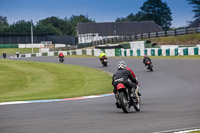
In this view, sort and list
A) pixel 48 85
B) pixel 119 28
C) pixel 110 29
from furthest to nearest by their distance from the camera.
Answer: pixel 110 29, pixel 119 28, pixel 48 85

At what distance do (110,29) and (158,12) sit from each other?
2778 cm

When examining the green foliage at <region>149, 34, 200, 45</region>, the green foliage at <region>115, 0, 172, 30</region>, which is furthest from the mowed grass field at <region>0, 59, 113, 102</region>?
the green foliage at <region>115, 0, 172, 30</region>

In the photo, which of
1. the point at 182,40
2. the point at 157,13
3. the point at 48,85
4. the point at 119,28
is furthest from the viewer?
the point at 157,13

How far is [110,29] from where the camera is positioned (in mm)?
121562

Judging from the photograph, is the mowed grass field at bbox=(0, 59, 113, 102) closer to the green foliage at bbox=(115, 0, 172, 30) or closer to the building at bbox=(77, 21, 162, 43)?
the building at bbox=(77, 21, 162, 43)

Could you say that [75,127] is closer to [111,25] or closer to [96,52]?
[96,52]

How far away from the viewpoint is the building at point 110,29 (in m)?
120

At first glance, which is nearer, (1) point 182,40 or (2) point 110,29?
(1) point 182,40

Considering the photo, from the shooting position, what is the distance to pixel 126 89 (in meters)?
10.9

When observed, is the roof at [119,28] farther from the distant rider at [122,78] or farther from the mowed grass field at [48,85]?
the distant rider at [122,78]

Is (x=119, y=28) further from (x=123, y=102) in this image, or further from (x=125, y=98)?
(x=123, y=102)

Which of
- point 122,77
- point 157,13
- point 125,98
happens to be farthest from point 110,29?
point 125,98

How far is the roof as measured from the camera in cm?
12031

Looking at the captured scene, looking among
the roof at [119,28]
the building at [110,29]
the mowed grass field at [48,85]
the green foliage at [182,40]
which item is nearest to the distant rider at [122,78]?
the mowed grass field at [48,85]
